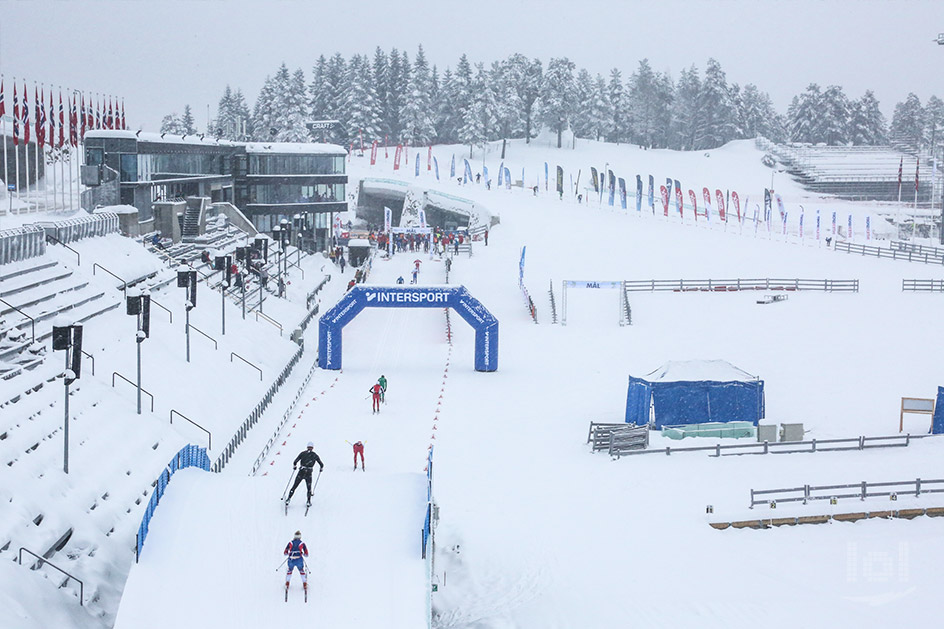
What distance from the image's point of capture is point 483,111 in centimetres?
11681

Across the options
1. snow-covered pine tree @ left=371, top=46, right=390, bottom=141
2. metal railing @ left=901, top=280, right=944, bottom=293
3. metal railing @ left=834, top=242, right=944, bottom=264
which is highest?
snow-covered pine tree @ left=371, top=46, right=390, bottom=141

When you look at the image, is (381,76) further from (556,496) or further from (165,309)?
(556,496)

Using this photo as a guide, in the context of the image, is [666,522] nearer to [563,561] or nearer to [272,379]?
[563,561]

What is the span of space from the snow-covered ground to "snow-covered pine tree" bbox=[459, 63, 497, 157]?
63365 mm

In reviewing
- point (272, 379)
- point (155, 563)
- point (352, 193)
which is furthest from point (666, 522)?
point (352, 193)

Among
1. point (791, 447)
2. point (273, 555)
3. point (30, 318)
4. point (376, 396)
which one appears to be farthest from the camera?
point (376, 396)

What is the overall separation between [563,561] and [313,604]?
269 inches

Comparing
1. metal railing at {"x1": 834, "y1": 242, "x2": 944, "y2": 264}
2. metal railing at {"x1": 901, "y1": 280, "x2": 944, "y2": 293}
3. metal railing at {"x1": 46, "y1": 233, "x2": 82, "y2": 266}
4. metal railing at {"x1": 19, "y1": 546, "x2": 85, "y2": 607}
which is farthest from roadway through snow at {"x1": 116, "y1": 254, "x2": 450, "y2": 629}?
metal railing at {"x1": 834, "y1": 242, "x2": 944, "y2": 264}

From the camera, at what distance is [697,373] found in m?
31.7

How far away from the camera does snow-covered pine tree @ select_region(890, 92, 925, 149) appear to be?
134 meters

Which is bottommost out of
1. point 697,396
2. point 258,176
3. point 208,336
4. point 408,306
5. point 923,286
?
point 697,396

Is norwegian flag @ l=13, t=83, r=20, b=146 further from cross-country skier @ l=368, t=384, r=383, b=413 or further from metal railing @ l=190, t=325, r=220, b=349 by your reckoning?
cross-country skier @ l=368, t=384, r=383, b=413

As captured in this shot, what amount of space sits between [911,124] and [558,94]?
48826 millimetres

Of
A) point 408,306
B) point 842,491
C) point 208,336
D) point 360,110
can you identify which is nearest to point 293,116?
point 360,110
